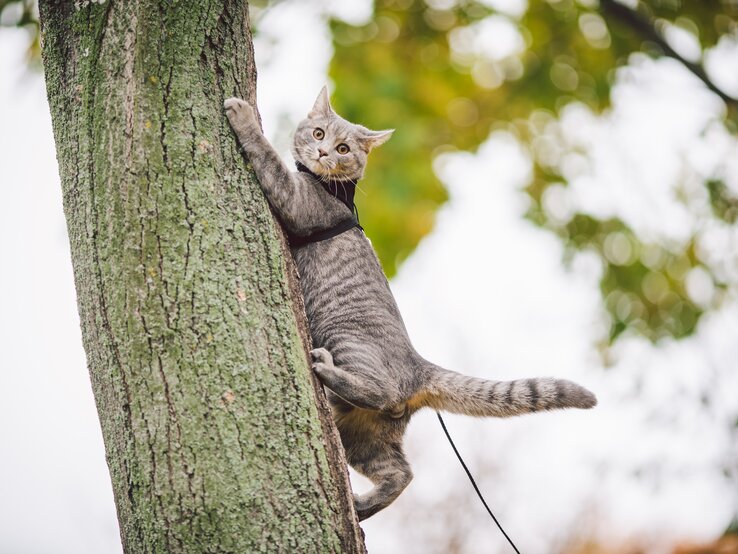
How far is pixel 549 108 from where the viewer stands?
539 centimetres

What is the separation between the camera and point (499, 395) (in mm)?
2729

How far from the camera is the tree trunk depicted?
186cm

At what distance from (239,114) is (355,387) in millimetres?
1060

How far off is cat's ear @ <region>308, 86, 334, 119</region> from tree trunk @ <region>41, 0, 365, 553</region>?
1352mm

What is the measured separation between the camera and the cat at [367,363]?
2.63m

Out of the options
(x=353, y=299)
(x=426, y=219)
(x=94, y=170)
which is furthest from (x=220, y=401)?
(x=426, y=219)

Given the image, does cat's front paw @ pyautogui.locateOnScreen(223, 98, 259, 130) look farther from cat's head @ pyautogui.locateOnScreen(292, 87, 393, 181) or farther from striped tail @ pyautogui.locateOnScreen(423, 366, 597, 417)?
striped tail @ pyautogui.locateOnScreen(423, 366, 597, 417)

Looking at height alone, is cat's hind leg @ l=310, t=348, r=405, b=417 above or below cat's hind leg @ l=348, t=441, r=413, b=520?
above

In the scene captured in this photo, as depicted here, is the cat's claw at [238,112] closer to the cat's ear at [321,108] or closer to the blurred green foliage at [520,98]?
the cat's ear at [321,108]

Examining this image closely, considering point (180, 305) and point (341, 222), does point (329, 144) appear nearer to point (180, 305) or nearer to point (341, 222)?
point (341, 222)

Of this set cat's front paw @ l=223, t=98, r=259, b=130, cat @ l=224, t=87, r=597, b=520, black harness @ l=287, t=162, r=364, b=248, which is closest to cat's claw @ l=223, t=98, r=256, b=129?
cat's front paw @ l=223, t=98, r=259, b=130

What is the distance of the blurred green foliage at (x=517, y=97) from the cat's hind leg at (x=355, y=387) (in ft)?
6.33

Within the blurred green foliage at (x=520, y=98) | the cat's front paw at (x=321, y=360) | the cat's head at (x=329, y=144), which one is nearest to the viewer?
the cat's front paw at (x=321, y=360)

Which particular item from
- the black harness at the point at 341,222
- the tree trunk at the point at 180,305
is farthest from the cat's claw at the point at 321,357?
the black harness at the point at 341,222
